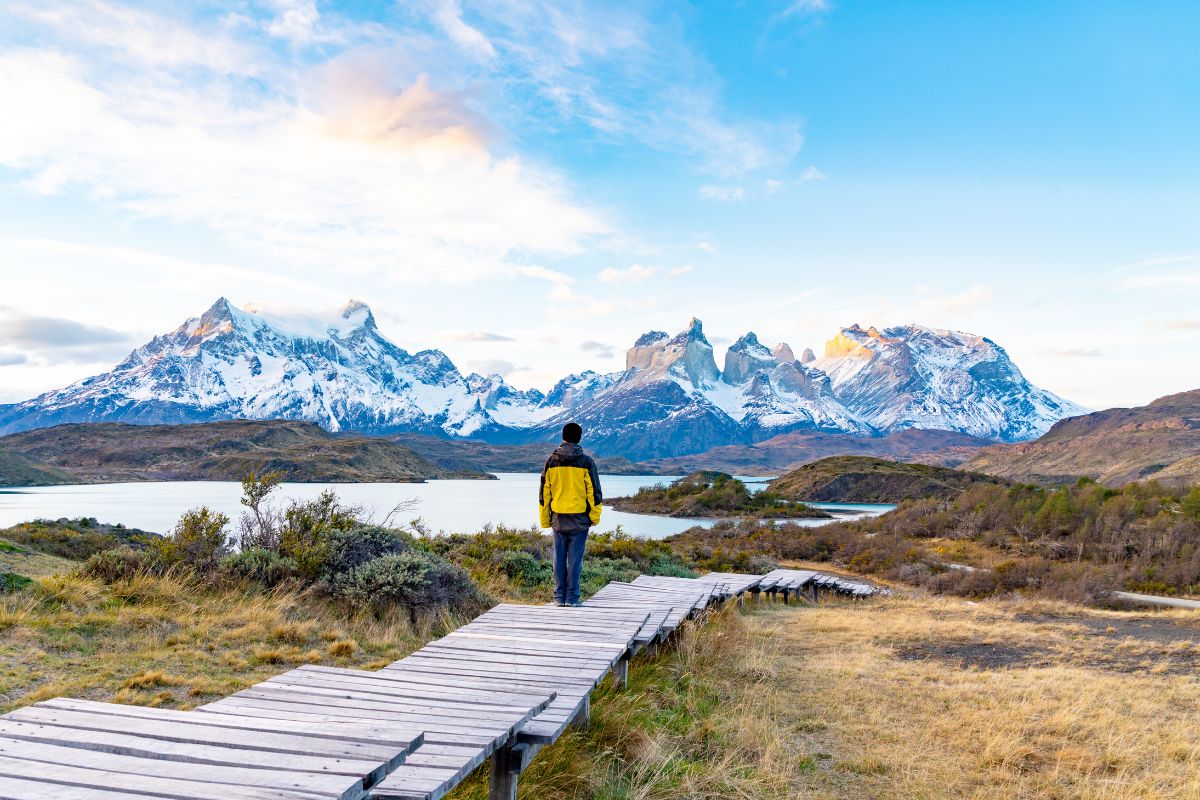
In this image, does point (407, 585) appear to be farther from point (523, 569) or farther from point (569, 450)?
point (523, 569)

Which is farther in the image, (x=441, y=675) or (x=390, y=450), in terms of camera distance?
(x=390, y=450)

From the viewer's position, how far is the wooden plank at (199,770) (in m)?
3.12

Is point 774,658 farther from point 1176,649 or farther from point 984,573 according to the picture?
point 984,573

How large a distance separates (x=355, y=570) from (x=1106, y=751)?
877cm

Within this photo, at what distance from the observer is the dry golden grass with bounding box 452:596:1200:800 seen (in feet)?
19.4

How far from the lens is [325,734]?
3.77m

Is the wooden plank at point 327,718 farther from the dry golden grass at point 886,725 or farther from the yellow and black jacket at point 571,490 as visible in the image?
the yellow and black jacket at point 571,490

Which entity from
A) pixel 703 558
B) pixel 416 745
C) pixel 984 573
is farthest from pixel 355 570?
pixel 984 573

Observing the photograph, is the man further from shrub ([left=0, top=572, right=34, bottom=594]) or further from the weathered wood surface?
shrub ([left=0, top=572, right=34, bottom=594])

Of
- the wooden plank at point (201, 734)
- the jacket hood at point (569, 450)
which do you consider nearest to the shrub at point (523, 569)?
the jacket hood at point (569, 450)

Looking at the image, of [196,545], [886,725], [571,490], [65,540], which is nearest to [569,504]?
[571,490]

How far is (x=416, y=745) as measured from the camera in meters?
3.71

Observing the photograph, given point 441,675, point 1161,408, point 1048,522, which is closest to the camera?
point 441,675

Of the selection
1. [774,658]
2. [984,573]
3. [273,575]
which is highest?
[273,575]
